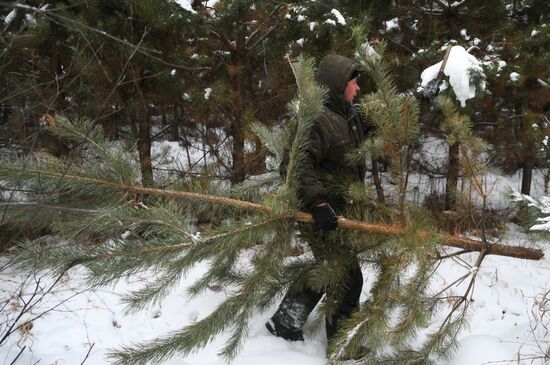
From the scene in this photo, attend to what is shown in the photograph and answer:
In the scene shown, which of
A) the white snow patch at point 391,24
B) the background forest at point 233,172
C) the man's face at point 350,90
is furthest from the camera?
the white snow patch at point 391,24

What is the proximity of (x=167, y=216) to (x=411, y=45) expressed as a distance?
6353mm

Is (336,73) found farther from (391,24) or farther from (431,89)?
(391,24)

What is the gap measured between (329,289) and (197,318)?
5.85 feet

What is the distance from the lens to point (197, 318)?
13.1 feet

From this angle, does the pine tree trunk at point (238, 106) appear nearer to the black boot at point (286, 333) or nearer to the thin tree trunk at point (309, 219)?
the black boot at point (286, 333)

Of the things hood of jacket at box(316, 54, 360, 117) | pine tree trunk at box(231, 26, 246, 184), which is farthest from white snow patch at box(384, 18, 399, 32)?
hood of jacket at box(316, 54, 360, 117)

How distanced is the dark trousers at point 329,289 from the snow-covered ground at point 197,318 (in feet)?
0.59

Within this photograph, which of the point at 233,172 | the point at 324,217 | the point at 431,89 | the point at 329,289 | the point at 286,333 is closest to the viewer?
the point at 324,217

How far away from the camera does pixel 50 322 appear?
149 inches

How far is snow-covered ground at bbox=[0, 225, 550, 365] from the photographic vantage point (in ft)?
9.65

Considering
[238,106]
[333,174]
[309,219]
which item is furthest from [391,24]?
[309,219]

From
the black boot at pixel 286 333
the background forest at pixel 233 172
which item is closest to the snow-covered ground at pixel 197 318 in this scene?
the black boot at pixel 286 333

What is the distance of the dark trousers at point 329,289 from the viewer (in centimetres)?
243

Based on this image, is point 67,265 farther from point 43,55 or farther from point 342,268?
point 43,55
